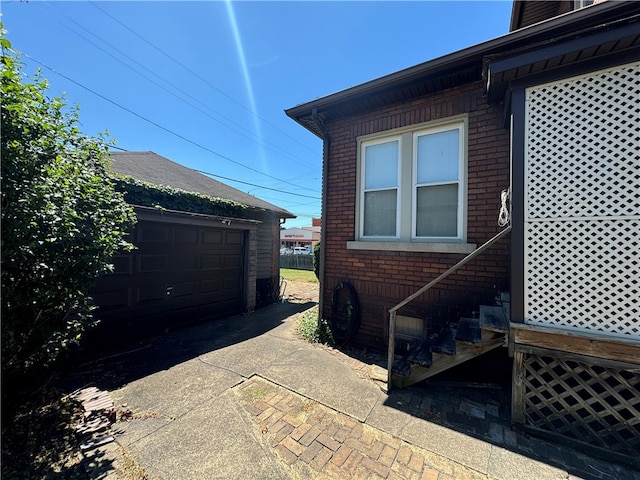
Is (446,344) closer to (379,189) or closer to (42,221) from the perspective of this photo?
(379,189)

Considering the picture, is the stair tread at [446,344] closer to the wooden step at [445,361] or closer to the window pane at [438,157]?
the wooden step at [445,361]

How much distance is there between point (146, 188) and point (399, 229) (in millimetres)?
4848

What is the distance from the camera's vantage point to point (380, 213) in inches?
191

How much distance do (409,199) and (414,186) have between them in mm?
238

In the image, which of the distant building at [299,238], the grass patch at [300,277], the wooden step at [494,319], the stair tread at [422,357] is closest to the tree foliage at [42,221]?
the stair tread at [422,357]

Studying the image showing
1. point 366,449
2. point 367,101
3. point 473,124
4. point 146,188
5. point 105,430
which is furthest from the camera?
point 146,188

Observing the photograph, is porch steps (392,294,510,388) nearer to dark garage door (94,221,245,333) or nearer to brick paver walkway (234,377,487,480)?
brick paver walkway (234,377,487,480)

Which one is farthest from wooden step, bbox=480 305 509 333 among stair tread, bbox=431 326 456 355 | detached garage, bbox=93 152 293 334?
detached garage, bbox=93 152 293 334

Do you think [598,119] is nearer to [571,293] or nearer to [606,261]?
[606,261]

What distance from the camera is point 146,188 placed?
493 centimetres

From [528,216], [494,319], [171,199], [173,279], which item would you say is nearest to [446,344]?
[494,319]

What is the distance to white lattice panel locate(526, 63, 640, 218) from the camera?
2402 millimetres

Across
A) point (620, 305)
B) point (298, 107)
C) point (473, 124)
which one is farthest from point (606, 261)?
point (298, 107)

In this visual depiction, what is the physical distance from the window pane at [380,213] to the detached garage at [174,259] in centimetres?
364
